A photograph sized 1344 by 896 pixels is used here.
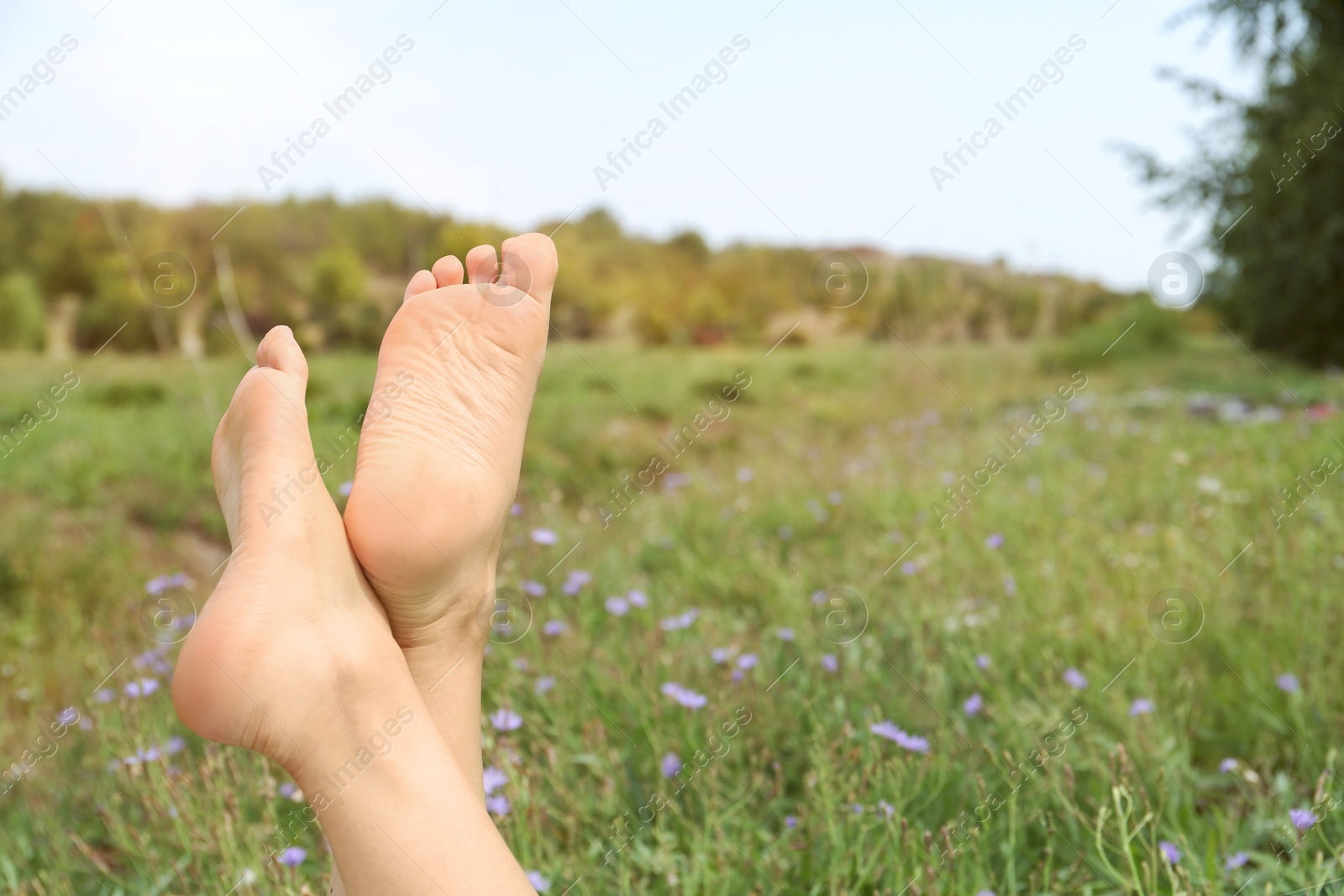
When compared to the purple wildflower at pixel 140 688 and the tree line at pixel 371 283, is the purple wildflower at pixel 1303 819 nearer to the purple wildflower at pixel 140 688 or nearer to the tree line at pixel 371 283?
the purple wildflower at pixel 140 688

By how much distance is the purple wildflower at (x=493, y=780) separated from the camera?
1.51 metres

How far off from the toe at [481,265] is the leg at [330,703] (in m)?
0.56

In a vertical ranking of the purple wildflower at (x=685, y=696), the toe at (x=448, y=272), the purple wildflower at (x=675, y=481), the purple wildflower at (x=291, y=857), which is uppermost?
the toe at (x=448, y=272)

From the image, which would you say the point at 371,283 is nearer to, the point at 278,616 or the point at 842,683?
the point at 842,683

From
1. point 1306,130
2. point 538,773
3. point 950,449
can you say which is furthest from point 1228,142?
point 538,773

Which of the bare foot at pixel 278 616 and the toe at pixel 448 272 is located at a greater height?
the toe at pixel 448 272

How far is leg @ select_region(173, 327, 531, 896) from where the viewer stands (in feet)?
3.38

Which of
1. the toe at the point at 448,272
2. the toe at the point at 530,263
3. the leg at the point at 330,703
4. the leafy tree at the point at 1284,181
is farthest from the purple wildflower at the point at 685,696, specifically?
the leafy tree at the point at 1284,181

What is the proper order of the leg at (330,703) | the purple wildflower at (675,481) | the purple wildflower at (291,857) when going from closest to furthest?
the leg at (330,703), the purple wildflower at (291,857), the purple wildflower at (675,481)

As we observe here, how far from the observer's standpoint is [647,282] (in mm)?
12664

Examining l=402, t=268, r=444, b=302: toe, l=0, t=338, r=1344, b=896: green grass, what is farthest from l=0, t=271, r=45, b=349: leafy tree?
l=402, t=268, r=444, b=302: toe

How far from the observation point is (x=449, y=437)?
1.40 metres

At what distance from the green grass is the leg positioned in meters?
0.40

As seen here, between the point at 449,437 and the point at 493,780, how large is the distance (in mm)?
608
